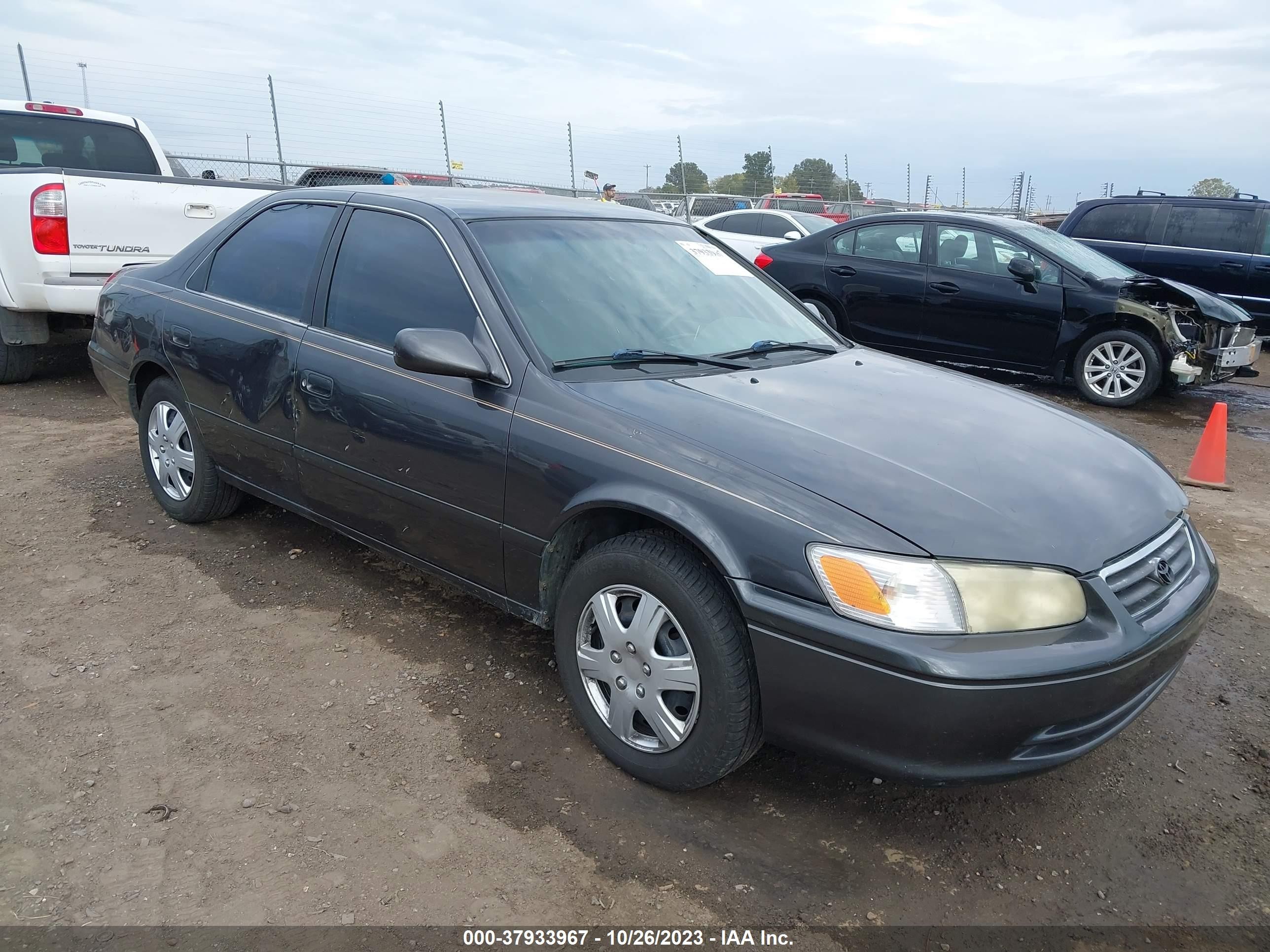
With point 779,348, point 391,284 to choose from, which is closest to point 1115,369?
point 779,348

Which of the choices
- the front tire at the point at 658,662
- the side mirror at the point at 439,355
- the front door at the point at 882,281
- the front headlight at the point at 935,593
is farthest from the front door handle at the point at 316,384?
the front door at the point at 882,281

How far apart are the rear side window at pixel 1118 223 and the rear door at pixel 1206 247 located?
0.41 feet

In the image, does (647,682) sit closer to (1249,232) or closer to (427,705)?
(427,705)

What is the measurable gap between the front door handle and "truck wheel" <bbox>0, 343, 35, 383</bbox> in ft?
15.7

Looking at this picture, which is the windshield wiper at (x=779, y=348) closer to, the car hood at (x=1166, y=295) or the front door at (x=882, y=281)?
the front door at (x=882, y=281)

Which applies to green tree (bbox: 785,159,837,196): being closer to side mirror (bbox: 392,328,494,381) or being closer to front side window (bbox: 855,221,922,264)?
front side window (bbox: 855,221,922,264)

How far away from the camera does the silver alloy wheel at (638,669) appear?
2.55 meters

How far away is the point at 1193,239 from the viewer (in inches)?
407

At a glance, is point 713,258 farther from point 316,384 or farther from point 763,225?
point 763,225

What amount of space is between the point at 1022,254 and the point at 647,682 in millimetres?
6876

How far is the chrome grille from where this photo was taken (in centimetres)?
243

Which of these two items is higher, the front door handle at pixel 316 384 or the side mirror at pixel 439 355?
the side mirror at pixel 439 355

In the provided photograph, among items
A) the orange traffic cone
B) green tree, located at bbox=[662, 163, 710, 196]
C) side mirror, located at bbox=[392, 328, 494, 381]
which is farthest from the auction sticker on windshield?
green tree, located at bbox=[662, 163, 710, 196]

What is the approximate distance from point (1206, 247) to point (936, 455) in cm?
967
